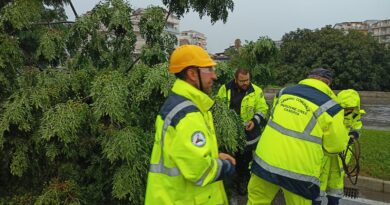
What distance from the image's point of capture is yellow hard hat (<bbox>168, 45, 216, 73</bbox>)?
7.23 ft

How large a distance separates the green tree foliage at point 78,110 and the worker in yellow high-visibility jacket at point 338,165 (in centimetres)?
111

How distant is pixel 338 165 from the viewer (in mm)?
4379

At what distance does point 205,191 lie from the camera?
2.21 m

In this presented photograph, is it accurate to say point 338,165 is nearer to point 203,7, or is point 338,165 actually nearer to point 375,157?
point 203,7

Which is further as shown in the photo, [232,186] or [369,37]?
[369,37]

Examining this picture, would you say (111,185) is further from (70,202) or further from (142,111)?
(142,111)

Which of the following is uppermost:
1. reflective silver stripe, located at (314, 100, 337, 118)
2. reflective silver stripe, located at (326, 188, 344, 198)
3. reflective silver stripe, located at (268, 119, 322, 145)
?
reflective silver stripe, located at (314, 100, 337, 118)

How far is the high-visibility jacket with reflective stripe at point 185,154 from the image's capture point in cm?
204

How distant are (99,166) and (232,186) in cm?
195

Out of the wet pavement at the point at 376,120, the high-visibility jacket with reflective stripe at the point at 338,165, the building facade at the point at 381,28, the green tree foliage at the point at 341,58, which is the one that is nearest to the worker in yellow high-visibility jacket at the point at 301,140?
the high-visibility jacket with reflective stripe at the point at 338,165

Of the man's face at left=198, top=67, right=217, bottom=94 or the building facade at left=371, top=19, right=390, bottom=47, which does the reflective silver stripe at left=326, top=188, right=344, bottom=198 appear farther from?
the building facade at left=371, top=19, right=390, bottom=47

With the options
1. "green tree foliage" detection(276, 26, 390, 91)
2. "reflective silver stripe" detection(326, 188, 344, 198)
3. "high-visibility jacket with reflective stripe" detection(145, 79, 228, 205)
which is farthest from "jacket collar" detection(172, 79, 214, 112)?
"green tree foliage" detection(276, 26, 390, 91)

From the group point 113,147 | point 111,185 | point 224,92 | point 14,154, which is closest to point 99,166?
point 111,185

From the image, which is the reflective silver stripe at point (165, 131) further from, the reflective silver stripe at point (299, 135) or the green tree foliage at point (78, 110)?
the reflective silver stripe at point (299, 135)
